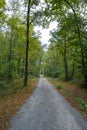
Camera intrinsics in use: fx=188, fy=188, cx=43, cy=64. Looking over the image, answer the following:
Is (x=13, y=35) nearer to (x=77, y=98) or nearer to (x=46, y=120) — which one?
(x=77, y=98)

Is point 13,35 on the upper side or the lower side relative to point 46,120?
upper

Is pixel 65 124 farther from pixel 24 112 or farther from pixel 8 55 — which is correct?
pixel 8 55

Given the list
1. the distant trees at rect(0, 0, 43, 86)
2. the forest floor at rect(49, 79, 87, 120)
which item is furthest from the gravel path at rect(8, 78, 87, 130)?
the distant trees at rect(0, 0, 43, 86)

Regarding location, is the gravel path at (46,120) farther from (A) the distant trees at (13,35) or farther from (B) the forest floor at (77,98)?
(A) the distant trees at (13,35)

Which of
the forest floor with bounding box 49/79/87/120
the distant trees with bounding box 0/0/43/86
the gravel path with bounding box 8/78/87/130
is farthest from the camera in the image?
the distant trees with bounding box 0/0/43/86

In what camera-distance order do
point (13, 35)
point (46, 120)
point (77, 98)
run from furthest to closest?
point (13, 35) → point (77, 98) → point (46, 120)

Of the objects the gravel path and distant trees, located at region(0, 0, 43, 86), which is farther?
distant trees, located at region(0, 0, 43, 86)

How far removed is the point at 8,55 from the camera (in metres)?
32.2

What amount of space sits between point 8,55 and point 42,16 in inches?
488

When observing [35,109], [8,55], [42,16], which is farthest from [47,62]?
[35,109]

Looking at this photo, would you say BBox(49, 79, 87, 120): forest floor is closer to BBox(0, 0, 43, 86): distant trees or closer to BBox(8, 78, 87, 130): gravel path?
BBox(8, 78, 87, 130): gravel path

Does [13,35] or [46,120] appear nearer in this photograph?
[46,120]

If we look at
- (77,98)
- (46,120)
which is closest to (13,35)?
(77,98)

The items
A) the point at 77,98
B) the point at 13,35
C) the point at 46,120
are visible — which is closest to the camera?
the point at 46,120
